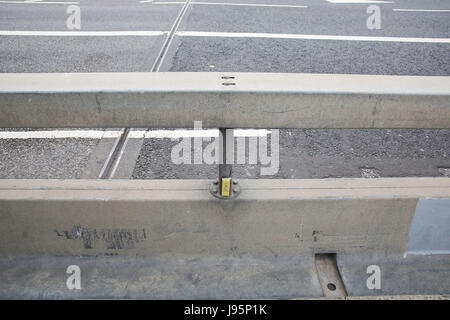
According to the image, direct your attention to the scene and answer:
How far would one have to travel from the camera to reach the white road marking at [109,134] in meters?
4.30

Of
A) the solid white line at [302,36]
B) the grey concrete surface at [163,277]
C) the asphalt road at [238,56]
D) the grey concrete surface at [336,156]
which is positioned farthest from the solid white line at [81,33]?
the grey concrete surface at [163,277]

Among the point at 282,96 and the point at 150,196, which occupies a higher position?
the point at 282,96

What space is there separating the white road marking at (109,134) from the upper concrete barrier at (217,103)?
2.37 meters

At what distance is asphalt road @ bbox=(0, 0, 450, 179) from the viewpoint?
12.6ft

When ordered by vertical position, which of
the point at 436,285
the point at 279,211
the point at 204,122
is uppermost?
the point at 204,122

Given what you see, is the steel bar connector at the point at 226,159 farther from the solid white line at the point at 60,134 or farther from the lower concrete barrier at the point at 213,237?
the solid white line at the point at 60,134

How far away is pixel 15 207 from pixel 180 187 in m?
0.92

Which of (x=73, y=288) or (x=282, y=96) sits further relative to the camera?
(x=73, y=288)

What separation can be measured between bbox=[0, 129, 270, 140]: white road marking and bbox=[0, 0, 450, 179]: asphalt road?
65mm

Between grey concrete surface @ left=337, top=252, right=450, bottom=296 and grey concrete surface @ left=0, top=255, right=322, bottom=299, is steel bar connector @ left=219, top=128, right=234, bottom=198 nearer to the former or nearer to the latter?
grey concrete surface @ left=0, top=255, right=322, bottom=299

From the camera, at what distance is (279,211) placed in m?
2.23

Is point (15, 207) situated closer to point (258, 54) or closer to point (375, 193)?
point (375, 193)

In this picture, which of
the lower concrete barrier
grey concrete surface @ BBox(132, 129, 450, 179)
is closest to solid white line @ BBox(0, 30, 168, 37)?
grey concrete surface @ BBox(132, 129, 450, 179)

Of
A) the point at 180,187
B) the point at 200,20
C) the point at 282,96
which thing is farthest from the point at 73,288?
the point at 200,20
